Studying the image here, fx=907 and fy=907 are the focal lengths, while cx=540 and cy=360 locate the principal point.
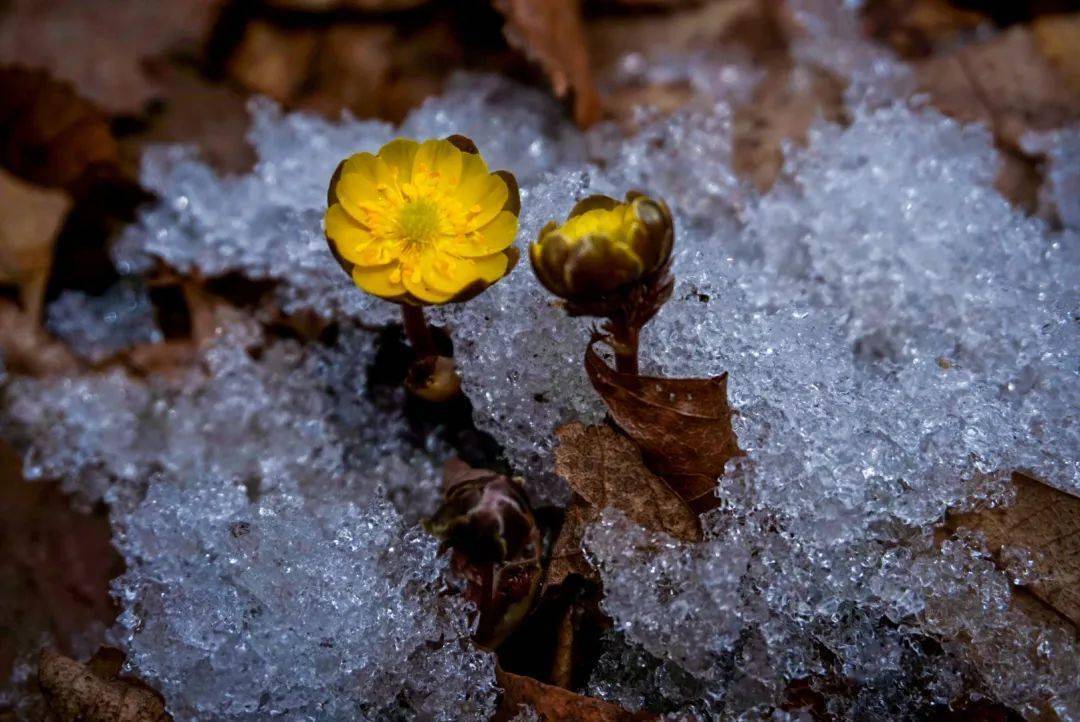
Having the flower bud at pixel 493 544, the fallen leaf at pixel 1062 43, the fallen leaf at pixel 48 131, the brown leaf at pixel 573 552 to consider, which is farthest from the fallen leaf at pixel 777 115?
the fallen leaf at pixel 48 131

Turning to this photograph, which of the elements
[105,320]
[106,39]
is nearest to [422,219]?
[105,320]

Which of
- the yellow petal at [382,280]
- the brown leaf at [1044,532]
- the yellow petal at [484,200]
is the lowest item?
the brown leaf at [1044,532]

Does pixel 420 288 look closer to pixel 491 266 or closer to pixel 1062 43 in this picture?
pixel 491 266

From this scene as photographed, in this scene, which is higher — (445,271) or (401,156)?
(401,156)

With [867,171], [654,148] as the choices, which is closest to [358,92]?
[654,148]

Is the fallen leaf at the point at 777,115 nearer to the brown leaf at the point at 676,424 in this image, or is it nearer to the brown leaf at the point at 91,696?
the brown leaf at the point at 676,424

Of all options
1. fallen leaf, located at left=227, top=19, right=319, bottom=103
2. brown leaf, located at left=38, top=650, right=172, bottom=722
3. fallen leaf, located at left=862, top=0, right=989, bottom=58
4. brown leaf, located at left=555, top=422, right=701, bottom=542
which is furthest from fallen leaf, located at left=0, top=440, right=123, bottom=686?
fallen leaf, located at left=862, top=0, right=989, bottom=58
